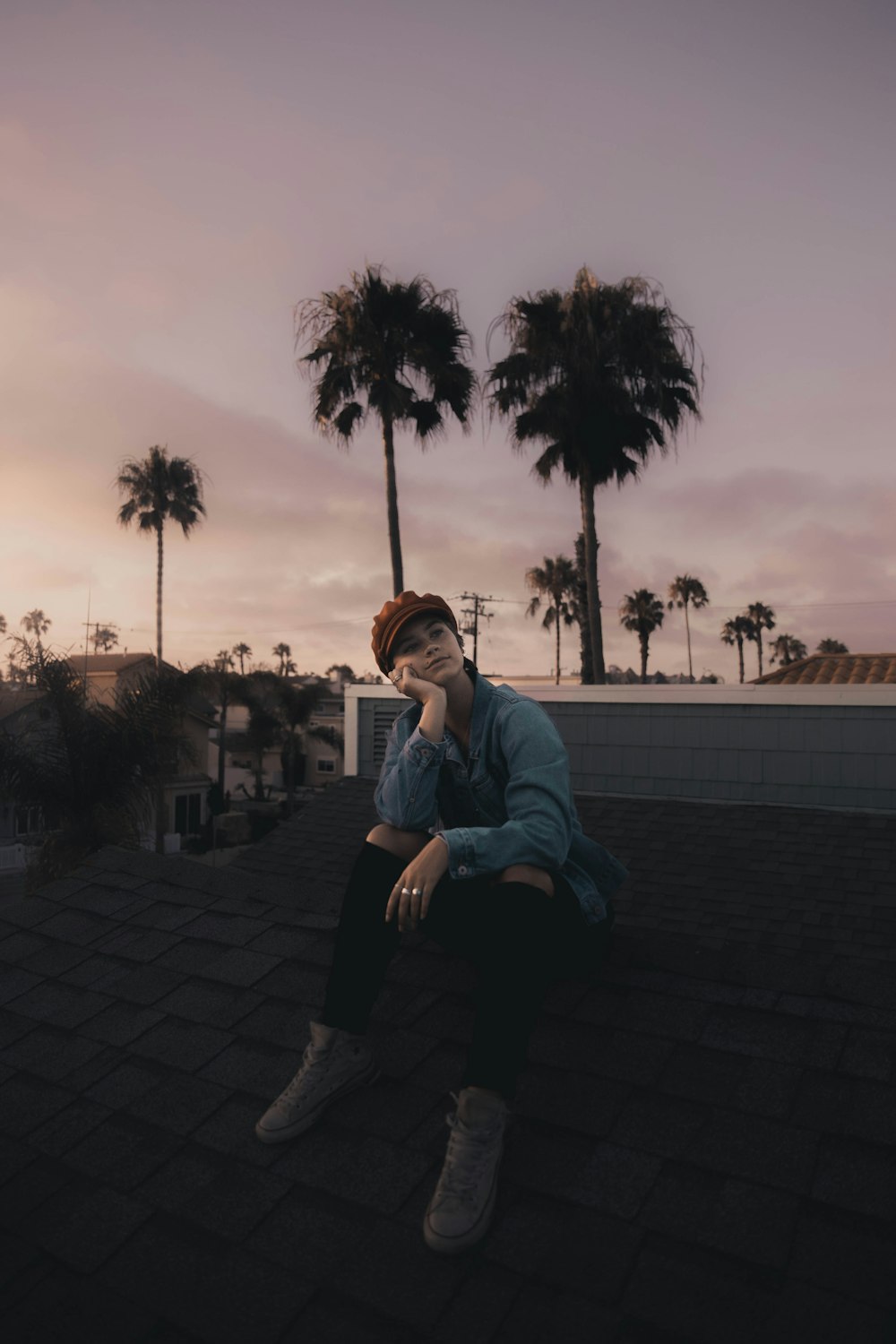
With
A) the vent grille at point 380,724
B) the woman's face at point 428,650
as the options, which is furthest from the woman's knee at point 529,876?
the vent grille at point 380,724

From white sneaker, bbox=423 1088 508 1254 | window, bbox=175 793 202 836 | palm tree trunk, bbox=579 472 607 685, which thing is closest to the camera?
white sneaker, bbox=423 1088 508 1254

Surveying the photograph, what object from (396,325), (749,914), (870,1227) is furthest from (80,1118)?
(396,325)

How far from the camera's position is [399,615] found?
2.62m

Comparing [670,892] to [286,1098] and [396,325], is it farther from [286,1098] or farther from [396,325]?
[396,325]

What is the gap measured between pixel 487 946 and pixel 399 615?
42.4 inches

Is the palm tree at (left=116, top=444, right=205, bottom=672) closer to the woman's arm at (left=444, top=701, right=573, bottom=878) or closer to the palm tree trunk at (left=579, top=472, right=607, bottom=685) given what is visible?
the palm tree trunk at (left=579, top=472, right=607, bottom=685)

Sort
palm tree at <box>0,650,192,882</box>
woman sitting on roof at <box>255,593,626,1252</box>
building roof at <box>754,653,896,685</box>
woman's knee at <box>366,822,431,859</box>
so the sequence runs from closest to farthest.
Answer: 1. woman sitting on roof at <box>255,593,626,1252</box>
2. woman's knee at <box>366,822,431,859</box>
3. palm tree at <box>0,650,192,882</box>
4. building roof at <box>754,653,896,685</box>

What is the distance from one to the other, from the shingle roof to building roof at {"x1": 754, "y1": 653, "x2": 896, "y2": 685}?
16.3m

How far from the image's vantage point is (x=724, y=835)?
34.6 ft

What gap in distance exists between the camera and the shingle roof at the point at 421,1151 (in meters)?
1.50

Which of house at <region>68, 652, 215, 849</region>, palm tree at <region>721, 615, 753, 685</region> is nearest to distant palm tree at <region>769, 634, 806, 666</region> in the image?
palm tree at <region>721, 615, 753, 685</region>

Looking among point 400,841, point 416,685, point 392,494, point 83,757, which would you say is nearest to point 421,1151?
point 400,841

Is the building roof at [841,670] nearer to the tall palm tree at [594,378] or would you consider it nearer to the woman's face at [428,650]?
the tall palm tree at [594,378]

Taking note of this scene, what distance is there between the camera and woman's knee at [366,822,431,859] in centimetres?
230
